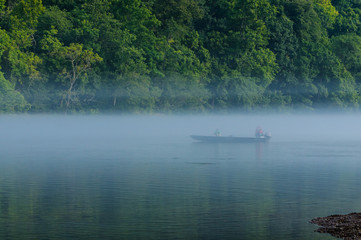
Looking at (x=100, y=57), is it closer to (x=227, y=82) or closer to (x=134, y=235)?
(x=227, y=82)

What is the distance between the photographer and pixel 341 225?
2189 centimetres

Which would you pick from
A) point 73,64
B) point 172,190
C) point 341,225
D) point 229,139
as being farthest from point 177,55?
point 341,225

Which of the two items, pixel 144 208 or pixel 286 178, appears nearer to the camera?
pixel 144 208

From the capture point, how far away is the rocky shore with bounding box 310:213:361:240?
2053cm

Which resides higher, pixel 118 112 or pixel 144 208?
pixel 118 112

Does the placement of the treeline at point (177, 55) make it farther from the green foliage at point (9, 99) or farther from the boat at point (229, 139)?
the boat at point (229, 139)

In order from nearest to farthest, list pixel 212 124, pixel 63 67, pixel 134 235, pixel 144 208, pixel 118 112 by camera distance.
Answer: pixel 134 235 < pixel 144 208 < pixel 63 67 < pixel 118 112 < pixel 212 124

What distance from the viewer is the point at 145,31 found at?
10738 centimetres

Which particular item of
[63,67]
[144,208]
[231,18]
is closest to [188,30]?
[231,18]

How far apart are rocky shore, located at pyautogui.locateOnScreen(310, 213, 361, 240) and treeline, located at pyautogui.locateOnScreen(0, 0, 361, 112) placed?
6887 centimetres

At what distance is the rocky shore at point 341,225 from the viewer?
20.5 m

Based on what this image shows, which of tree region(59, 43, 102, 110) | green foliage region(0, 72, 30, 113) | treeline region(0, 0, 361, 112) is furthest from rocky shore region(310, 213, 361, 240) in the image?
tree region(59, 43, 102, 110)

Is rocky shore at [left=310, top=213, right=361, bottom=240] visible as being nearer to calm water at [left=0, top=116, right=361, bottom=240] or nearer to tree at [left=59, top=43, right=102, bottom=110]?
calm water at [left=0, top=116, right=361, bottom=240]

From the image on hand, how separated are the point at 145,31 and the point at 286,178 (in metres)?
71.2
